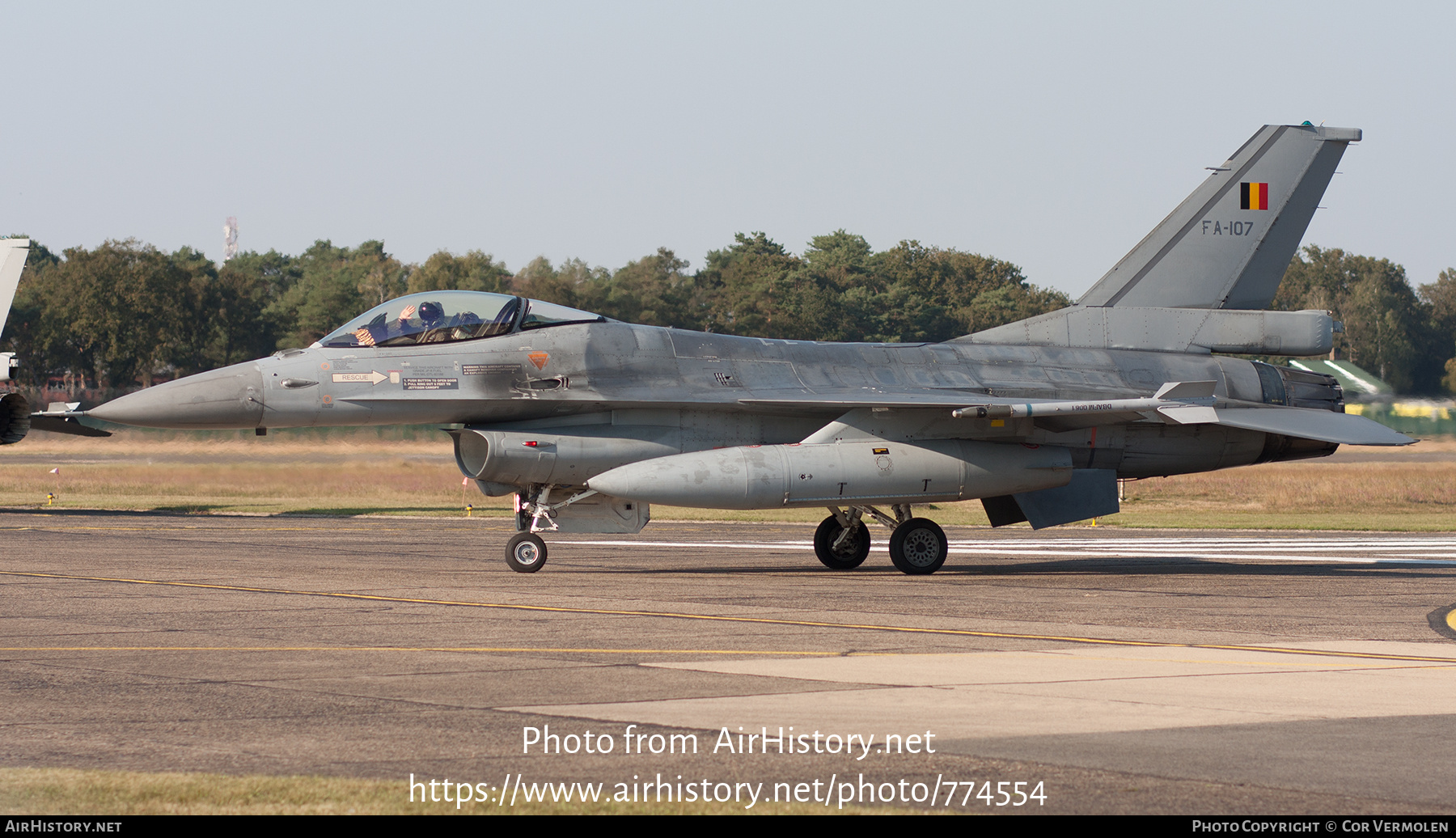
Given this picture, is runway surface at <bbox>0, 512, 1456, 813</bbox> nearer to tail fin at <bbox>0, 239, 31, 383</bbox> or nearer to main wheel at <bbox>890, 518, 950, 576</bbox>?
main wheel at <bbox>890, 518, 950, 576</bbox>

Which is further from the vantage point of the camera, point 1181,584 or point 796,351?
point 796,351

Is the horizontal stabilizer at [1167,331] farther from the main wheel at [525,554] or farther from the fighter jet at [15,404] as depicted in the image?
the fighter jet at [15,404]

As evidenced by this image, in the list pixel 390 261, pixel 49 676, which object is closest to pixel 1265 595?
pixel 49 676

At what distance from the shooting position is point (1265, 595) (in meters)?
15.2

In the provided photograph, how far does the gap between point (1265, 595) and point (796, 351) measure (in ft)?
20.5

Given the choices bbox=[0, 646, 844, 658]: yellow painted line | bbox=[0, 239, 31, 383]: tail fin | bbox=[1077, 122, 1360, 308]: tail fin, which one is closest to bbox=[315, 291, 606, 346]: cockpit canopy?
bbox=[0, 646, 844, 658]: yellow painted line

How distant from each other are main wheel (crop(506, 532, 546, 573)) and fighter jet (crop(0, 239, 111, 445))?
10758 mm

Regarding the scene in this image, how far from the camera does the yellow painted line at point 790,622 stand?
413 inches

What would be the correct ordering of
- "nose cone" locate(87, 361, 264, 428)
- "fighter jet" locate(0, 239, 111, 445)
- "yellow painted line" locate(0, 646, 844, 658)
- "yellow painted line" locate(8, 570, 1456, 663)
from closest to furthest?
"yellow painted line" locate(0, 646, 844, 658) < "yellow painted line" locate(8, 570, 1456, 663) < "nose cone" locate(87, 361, 264, 428) < "fighter jet" locate(0, 239, 111, 445)

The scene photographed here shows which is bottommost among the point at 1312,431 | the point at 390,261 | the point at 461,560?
the point at 461,560

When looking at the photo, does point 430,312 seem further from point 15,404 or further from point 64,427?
point 64,427

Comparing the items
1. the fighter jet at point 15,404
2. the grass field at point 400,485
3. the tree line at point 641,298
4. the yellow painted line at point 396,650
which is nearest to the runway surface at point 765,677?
the yellow painted line at point 396,650

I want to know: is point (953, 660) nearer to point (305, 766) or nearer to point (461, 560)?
point (305, 766)

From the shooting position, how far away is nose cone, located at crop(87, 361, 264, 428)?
1584 centimetres
